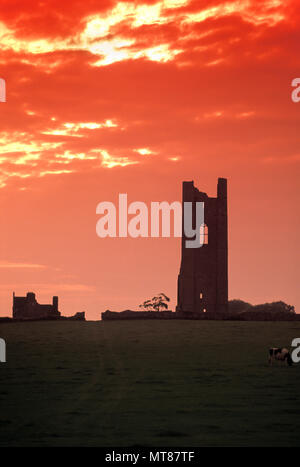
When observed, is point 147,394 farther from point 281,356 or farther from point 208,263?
point 208,263

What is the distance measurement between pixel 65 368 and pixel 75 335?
13783mm

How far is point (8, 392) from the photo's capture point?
16.5m

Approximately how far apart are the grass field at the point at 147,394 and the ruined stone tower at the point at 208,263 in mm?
42783

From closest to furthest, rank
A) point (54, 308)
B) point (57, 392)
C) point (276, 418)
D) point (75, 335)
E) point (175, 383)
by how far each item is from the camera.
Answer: point (276, 418) → point (57, 392) → point (175, 383) → point (75, 335) → point (54, 308)

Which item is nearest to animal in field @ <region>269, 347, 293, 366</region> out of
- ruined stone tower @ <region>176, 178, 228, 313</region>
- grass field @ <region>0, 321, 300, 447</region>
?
grass field @ <region>0, 321, 300, 447</region>

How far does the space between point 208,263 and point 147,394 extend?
60.5m

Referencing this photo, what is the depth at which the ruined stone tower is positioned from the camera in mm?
73875

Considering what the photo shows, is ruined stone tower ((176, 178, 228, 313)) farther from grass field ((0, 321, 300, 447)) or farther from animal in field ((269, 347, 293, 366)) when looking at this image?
animal in field ((269, 347, 293, 366))

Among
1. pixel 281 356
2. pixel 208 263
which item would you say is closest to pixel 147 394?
pixel 281 356

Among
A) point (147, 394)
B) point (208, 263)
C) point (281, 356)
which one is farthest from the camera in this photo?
point (208, 263)

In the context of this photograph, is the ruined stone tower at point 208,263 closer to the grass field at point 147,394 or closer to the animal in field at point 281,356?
the grass field at point 147,394

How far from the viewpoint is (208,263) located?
75.9 m

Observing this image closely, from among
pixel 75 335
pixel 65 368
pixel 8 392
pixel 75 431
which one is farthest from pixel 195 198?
pixel 75 431
